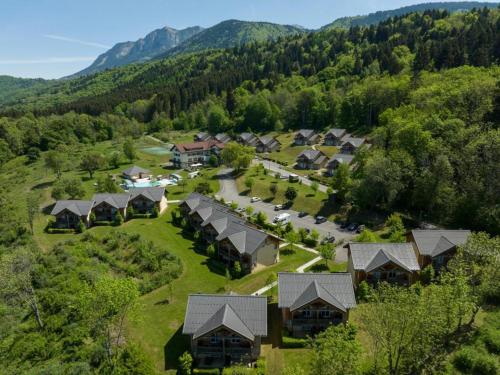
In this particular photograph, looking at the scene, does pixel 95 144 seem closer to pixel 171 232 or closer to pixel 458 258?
pixel 171 232

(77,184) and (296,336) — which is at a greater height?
(77,184)

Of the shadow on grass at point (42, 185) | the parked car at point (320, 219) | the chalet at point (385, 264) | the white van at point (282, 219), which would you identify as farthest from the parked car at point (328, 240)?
the shadow on grass at point (42, 185)

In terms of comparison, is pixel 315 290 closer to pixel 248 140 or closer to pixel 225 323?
pixel 225 323

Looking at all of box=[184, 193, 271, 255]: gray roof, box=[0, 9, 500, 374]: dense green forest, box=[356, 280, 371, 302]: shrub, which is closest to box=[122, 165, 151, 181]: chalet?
box=[0, 9, 500, 374]: dense green forest

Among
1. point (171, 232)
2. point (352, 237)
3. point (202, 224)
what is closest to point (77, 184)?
point (171, 232)

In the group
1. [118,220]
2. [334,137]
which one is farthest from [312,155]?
[118,220]

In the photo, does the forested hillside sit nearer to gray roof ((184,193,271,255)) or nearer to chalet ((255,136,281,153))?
chalet ((255,136,281,153))

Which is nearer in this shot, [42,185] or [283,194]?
[283,194]

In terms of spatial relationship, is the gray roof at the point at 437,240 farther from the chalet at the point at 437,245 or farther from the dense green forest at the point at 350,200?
the dense green forest at the point at 350,200
